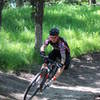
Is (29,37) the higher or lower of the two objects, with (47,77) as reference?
lower

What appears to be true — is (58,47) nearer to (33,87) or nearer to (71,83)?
(33,87)

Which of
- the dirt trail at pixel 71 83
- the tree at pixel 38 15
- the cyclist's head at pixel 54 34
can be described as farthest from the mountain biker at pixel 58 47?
the tree at pixel 38 15

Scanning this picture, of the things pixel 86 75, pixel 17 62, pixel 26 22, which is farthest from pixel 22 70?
pixel 26 22

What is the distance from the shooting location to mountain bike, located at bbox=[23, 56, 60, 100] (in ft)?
27.9

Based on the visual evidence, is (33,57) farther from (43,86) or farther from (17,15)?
(17,15)

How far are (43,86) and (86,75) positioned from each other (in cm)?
494

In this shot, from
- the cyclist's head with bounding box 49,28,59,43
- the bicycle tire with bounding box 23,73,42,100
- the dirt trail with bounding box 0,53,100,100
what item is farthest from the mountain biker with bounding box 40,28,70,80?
the dirt trail with bounding box 0,53,100,100

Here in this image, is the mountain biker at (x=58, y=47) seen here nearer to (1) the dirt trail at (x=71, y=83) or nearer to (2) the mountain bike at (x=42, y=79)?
(2) the mountain bike at (x=42, y=79)

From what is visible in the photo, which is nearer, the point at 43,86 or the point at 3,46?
the point at 43,86

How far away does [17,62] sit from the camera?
12.0 metres

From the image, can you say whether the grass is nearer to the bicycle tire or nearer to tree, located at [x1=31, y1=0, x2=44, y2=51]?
tree, located at [x1=31, y1=0, x2=44, y2=51]

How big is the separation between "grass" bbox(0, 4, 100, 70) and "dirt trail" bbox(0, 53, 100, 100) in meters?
0.53

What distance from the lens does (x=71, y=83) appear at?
12.1 m

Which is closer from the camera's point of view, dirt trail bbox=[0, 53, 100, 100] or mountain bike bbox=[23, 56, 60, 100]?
mountain bike bbox=[23, 56, 60, 100]
